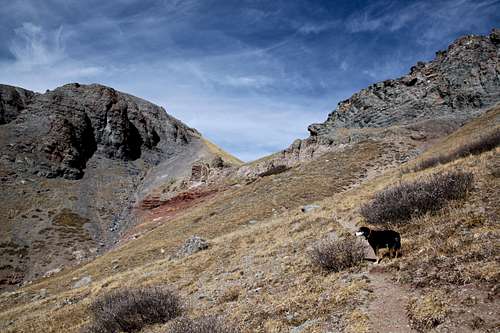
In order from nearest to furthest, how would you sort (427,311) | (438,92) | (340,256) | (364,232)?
(427,311)
(340,256)
(364,232)
(438,92)

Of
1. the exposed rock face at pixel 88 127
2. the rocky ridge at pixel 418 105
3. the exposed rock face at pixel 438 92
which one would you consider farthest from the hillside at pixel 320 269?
the exposed rock face at pixel 88 127

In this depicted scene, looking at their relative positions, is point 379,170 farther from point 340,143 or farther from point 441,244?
point 441,244

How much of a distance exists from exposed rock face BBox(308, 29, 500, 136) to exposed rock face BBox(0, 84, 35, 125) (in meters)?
68.8

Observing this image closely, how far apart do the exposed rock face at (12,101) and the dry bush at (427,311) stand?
90.9 m

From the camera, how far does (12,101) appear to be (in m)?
79.4

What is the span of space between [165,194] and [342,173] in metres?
39.4

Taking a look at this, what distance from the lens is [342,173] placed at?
3566 cm

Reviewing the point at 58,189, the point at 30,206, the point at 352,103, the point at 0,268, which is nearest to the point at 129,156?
the point at 58,189

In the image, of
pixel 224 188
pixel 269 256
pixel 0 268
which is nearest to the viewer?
pixel 269 256

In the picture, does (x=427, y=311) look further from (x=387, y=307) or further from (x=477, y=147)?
(x=477, y=147)

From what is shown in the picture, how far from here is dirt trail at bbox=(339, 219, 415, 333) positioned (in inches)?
231

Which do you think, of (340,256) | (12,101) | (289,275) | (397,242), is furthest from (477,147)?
(12,101)

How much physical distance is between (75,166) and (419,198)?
76461 millimetres

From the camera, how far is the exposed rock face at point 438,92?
1855 inches
